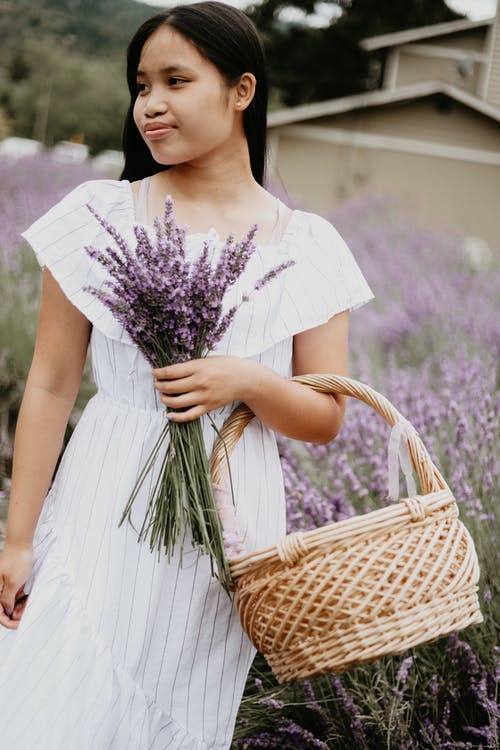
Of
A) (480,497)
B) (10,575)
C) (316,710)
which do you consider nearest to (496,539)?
(480,497)

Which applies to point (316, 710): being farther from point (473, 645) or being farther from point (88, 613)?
point (88, 613)

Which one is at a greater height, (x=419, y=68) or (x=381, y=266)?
(x=381, y=266)

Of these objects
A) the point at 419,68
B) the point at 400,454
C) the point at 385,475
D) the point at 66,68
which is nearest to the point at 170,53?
the point at 400,454

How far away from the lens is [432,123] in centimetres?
1455

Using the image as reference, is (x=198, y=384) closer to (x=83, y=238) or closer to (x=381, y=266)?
(x=83, y=238)

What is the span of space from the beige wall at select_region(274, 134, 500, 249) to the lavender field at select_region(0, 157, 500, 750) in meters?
5.47

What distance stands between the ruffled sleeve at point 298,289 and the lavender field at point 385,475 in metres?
0.80

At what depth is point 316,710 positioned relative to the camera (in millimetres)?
2301

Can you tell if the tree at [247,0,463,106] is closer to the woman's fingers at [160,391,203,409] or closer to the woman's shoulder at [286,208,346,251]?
the woman's shoulder at [286,208,346,251]

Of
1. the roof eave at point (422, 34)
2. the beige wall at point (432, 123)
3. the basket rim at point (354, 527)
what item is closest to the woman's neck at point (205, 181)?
the basket rim at point (354, 527)

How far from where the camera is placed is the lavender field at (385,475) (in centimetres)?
225

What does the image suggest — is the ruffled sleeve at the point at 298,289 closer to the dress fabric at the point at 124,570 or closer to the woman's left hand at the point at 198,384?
the dress fabric at the point at 124,570

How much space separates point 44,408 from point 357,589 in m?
0.67

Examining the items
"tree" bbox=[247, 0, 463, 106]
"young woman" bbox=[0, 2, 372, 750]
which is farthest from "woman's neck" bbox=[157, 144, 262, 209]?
"tree" bbox=[247, 0, 463, 106]
